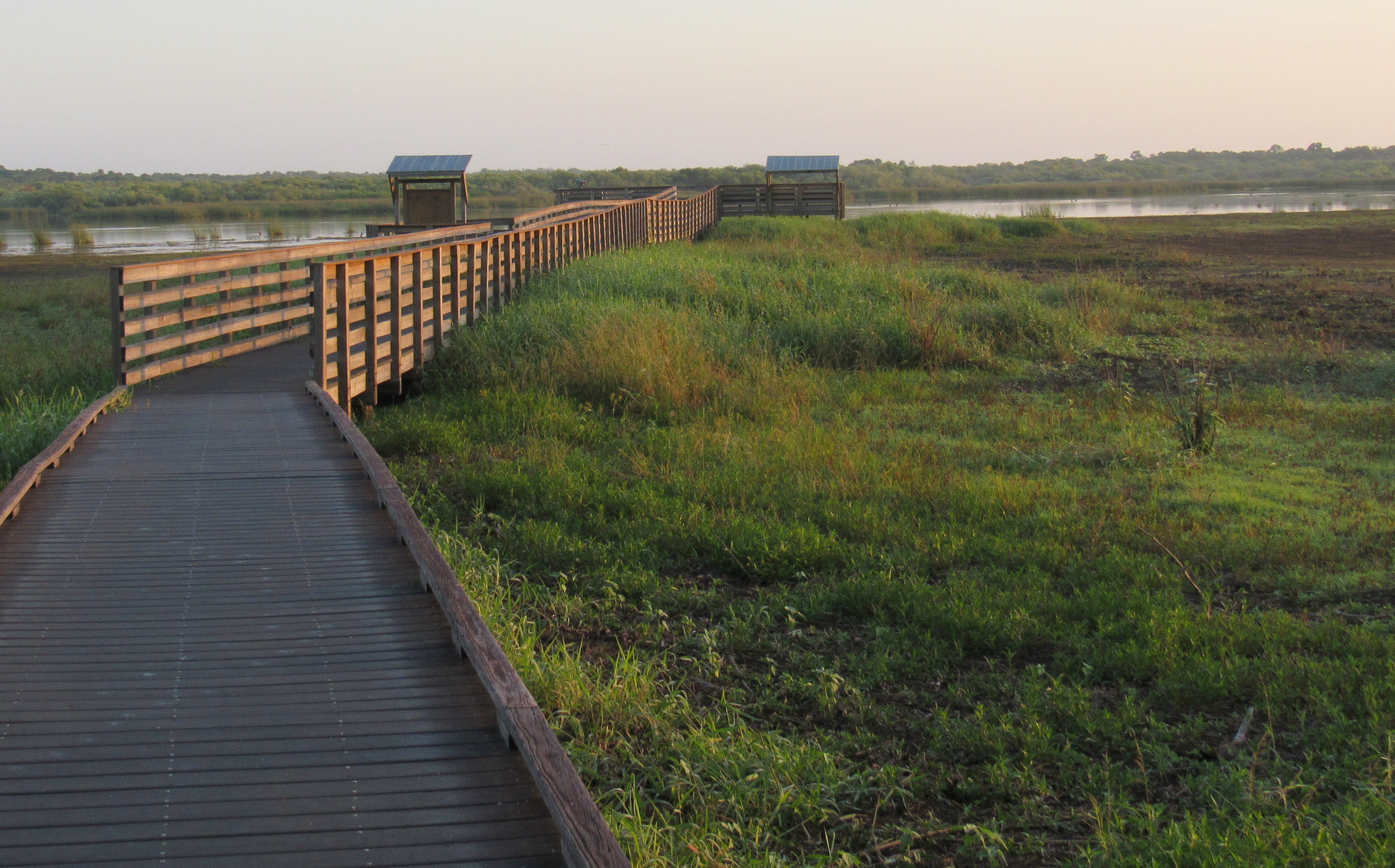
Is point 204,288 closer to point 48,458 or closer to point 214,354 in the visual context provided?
point 214,354

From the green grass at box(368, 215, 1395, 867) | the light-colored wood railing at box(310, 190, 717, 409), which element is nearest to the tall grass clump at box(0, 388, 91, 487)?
the light-colored wood railing at box(310, 190, 717, 409)

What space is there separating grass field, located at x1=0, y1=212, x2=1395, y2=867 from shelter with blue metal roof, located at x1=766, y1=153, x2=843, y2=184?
31.4m

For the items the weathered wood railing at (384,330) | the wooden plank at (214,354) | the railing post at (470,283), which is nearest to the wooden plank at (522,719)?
the weathered wood railing at (384,330)

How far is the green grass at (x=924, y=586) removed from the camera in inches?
168

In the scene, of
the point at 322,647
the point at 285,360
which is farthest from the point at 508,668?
the point at 285,360

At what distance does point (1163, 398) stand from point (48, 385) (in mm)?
11598

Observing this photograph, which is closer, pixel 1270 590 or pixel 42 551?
pixel 42 551

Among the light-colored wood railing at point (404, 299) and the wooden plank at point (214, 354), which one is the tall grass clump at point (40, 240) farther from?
the wooden plank at point (214, 354)

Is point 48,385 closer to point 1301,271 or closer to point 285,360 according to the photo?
point 285,360

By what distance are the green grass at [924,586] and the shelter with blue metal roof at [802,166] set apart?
109 feet

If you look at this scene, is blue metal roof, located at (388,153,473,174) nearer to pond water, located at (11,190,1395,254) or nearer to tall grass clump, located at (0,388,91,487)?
pond water, located at (11,190,1395,254)

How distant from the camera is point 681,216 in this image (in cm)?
3453

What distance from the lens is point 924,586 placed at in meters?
6.33

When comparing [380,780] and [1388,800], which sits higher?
[380,780]
